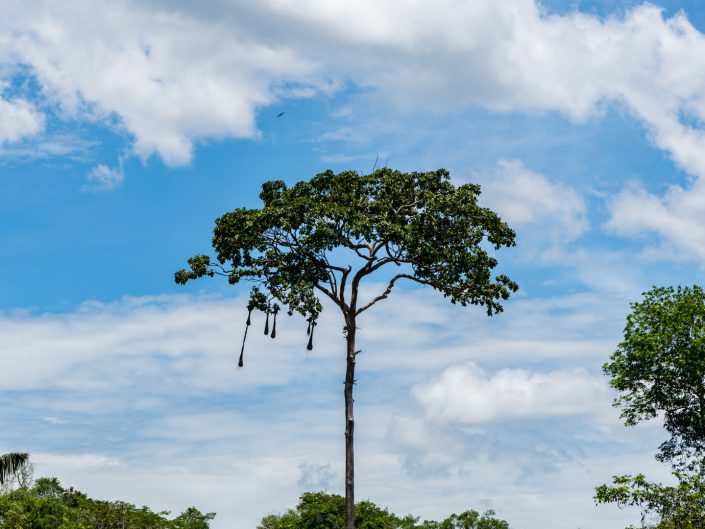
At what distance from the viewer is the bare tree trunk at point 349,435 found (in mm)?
31312

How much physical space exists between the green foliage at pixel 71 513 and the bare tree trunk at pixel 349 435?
112 ft

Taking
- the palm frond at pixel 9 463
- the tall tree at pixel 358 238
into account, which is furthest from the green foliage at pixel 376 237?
the palm frond at pixel 9 463

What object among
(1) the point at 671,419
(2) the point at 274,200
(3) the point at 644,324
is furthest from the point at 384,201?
(1) the point at 671,419

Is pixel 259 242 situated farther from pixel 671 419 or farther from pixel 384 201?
pixel 671 419

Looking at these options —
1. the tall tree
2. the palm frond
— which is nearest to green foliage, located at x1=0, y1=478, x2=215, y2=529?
the palm frond

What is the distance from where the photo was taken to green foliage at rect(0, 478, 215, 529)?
63.3 meters

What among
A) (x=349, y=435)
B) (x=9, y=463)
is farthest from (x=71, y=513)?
(x=349, y=435)

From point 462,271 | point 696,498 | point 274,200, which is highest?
point 274,200

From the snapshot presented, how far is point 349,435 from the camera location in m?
31.7

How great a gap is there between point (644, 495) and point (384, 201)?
18.9 metres

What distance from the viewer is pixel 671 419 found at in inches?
1811

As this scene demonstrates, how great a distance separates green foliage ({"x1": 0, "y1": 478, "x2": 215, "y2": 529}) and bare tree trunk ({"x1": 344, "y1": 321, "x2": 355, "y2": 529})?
112 ft

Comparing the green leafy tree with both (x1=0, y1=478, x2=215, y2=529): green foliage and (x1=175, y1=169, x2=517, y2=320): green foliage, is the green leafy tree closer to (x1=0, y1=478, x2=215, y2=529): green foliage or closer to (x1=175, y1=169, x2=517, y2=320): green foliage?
(x1=175, y1=169, x2=517, y2=320): green foliage

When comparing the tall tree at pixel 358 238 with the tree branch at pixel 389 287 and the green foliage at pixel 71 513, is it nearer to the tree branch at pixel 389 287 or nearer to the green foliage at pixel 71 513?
the tree branch at pixel 389 287
